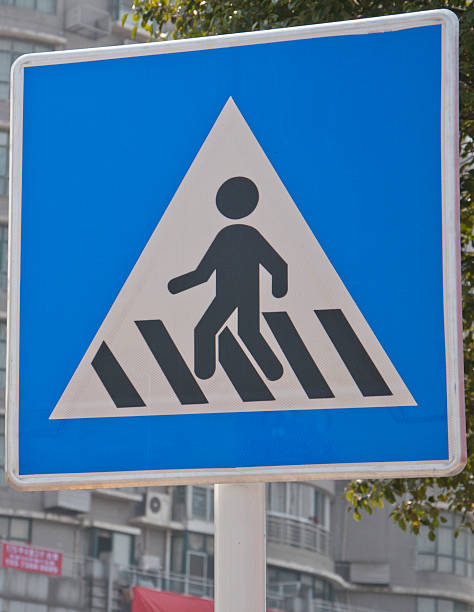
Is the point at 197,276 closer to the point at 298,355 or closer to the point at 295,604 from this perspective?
the point at 298,355

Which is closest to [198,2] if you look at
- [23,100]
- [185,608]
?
[23,100]

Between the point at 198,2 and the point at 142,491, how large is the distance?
20882 mm

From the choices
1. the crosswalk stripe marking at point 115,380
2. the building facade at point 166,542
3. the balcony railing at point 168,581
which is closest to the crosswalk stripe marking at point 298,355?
the crosswalk stripe marking at point 115,380

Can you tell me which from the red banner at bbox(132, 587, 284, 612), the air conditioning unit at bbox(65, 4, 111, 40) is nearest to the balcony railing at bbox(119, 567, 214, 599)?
the red banner at bbox(132, 587, 284, 612)

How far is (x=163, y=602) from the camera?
19.3 metres

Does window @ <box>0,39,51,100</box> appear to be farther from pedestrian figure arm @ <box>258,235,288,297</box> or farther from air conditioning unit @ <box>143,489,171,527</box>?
pedestrian figure arm @ <box>258,235,288,297</box>

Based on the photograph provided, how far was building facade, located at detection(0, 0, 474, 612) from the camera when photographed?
1062 inches

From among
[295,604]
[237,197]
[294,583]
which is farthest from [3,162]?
[237,197]

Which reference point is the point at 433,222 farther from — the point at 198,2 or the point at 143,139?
the point at 198,2

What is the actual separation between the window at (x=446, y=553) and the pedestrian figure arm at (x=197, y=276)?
34086mm

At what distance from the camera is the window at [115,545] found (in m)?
28.4

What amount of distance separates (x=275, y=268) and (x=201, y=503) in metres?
29.0

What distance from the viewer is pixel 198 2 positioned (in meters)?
10.1

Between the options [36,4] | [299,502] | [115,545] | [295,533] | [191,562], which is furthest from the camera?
[299,502]
